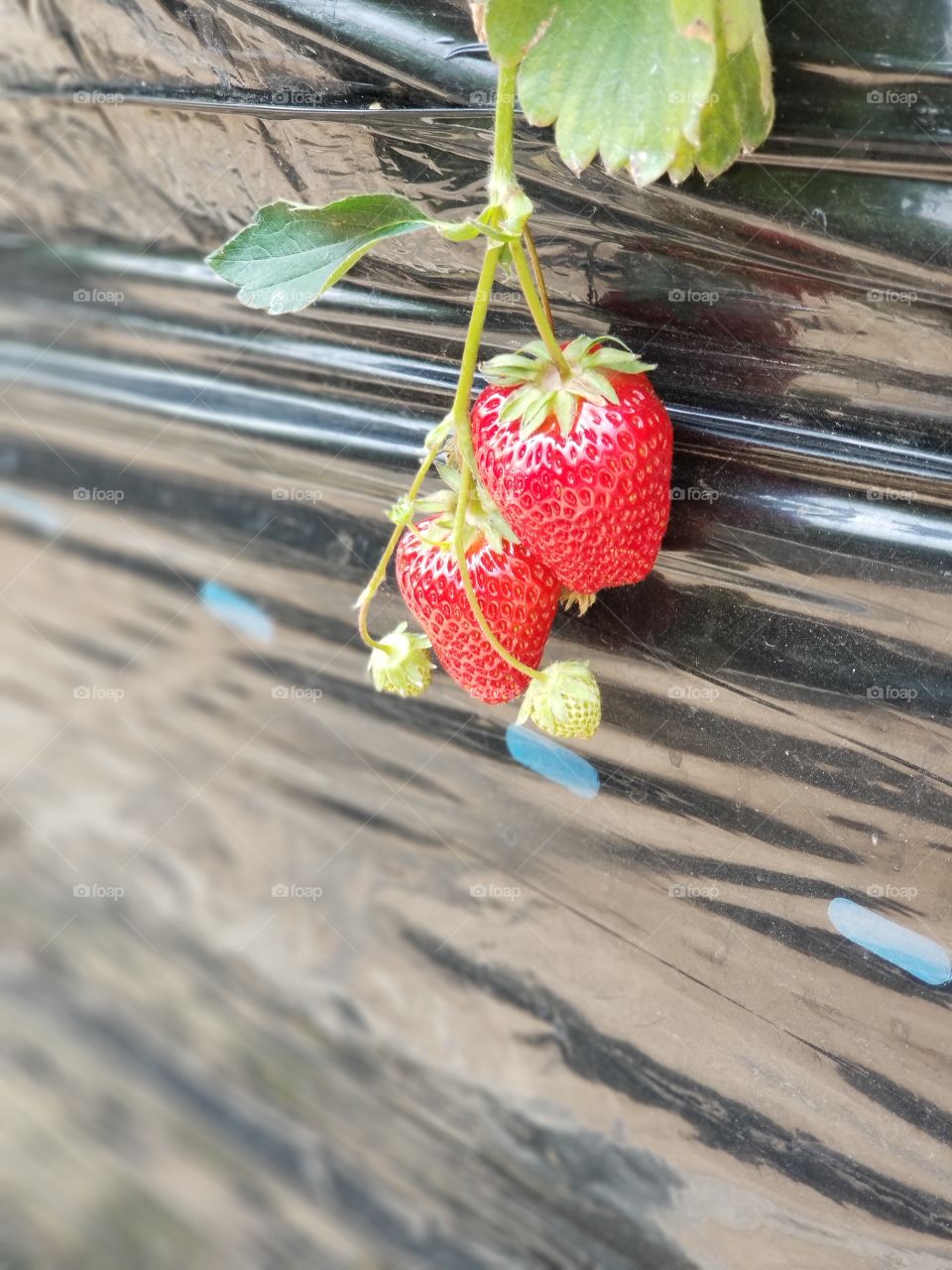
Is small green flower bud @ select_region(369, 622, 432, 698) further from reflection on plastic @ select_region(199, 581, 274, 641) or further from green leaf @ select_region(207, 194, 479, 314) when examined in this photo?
reflection on plastic @ select_region(199, 581, 274, 641)

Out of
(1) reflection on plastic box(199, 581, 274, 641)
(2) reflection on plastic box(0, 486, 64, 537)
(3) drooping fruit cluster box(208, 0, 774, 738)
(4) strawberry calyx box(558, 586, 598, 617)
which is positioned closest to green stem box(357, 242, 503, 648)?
(3) drooping fruit cluster box(208, 0, 774, 738)

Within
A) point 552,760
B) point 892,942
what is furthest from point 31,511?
point 892,942

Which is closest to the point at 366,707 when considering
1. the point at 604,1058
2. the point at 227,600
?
the point at 227,600

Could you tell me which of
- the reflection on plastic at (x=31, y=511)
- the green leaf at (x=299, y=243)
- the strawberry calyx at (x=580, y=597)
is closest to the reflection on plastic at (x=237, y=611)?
the reflection on plastic at (x=31, y=511)

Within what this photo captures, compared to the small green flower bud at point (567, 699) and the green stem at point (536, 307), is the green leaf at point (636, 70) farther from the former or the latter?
the small green flower bud at point (567, 699)

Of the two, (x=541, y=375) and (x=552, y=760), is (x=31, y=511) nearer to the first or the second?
(x=552, y=760)
